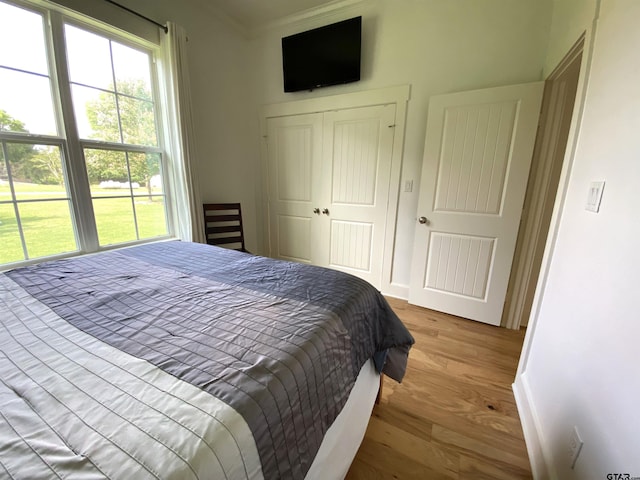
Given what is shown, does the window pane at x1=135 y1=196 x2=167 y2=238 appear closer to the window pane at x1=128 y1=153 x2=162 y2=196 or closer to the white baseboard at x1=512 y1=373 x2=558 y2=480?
the window pane at x1=128 y1=153 x2=162 y2=196

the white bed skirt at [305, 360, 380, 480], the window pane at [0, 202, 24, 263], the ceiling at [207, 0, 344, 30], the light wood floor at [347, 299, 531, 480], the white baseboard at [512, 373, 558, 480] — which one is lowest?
the light wood floor at [347, 299, 531, 480]

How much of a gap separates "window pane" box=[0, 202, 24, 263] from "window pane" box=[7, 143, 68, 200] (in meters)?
0.08

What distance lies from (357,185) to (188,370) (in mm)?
2311

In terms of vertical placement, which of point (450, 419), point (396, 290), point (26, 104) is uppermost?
point (26, 104)

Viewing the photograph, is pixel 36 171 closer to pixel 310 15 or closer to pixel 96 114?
pixel 96 114

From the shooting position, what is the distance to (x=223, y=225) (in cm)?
288

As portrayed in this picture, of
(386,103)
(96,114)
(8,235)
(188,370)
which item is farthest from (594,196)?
(8,235)

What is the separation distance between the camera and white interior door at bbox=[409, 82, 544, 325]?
1898mm

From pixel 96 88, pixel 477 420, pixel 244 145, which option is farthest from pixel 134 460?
pixel 244 145

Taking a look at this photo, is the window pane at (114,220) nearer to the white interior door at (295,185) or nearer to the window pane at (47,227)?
Result: the window pane at (47,227)

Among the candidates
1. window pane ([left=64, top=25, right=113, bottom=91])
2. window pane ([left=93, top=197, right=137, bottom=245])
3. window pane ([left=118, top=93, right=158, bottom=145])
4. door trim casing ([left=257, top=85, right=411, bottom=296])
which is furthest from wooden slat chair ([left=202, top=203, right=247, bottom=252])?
window pane ([left=64, top=25, right=113, bottom=91])

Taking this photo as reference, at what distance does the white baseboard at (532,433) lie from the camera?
3.40ft

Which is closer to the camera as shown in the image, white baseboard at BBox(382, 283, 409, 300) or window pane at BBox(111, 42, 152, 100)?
window pane at BBox(111, 42, 152, 100)

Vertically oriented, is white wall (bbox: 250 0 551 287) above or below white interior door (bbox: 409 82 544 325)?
above
